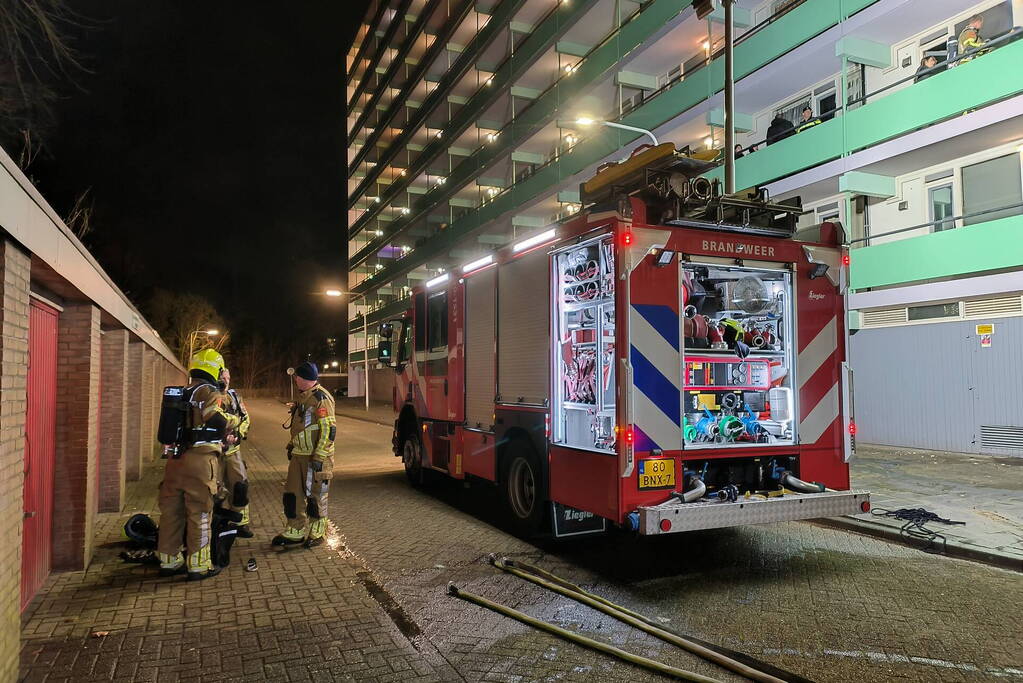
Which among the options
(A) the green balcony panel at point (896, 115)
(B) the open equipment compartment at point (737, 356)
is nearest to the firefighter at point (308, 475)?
(B) the open equipment compartment at point (737, 356)

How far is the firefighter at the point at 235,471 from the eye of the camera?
240 inches

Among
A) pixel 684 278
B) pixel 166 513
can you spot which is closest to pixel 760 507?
pixel 684 278

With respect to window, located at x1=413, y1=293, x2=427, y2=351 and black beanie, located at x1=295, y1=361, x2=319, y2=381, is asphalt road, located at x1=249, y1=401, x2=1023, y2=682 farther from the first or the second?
window, located at x1=413, y1=293, x2=427, y2=351

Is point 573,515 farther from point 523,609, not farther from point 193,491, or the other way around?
point 193,491

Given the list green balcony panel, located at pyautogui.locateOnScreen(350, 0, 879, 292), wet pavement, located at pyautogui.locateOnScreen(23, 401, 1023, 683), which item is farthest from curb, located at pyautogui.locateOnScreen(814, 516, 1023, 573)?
Answer: green balcony panel, located at pyautogui.locateOnScreen(350, 0, 879, 292)

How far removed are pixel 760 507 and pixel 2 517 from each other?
484cm

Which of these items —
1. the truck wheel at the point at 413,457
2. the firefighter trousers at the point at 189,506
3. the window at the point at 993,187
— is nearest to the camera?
the firefighter trousers at the point at 189,506

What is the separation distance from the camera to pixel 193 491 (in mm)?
5438

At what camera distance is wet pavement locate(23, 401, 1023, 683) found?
3.85m

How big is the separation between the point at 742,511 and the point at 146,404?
1136 cm

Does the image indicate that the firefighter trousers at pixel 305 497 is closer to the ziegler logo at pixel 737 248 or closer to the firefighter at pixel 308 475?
the firefighter at pixel 308 475

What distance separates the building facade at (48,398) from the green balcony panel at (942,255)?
1144 centimetres

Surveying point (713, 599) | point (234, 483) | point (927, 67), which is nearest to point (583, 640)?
point (713, 599)

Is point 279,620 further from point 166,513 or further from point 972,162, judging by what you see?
point 972,162
